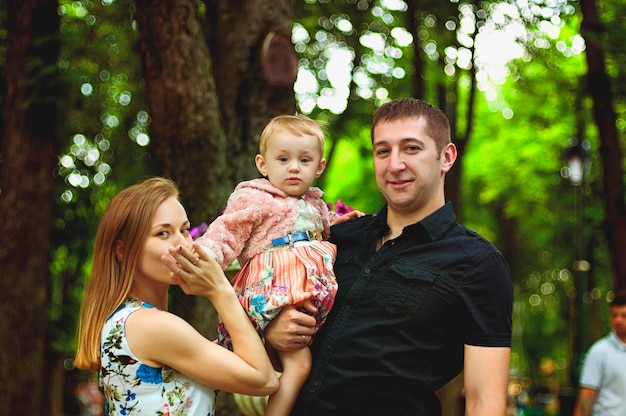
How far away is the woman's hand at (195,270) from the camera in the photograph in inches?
130

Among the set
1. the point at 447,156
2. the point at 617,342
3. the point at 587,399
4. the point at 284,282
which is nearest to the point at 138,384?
the point at 284,282

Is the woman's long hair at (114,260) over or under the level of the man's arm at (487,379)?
over

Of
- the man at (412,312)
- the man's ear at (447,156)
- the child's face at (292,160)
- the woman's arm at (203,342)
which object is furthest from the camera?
the child's face at (292,160)

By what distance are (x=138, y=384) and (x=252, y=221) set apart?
100cm

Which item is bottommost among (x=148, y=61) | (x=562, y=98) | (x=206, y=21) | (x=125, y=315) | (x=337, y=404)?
(x=337, y=404)

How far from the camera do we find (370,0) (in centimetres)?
1230

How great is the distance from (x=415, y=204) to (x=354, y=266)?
0.42m

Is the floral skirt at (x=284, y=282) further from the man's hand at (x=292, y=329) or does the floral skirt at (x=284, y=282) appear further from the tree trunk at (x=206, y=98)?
the tree trunk at (x=206, y=98)

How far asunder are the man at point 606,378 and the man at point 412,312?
420 centimetres

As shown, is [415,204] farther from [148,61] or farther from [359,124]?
[359,124]

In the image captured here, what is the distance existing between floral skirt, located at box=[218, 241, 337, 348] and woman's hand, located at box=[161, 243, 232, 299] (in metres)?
0.34

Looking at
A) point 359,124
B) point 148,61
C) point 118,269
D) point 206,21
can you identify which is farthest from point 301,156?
point 359,124

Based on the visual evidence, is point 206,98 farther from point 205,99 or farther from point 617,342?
point 617,342

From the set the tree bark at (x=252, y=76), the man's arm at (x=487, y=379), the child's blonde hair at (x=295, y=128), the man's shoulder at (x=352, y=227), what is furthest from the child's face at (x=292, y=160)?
the tree bark at (x=252, y=76)
